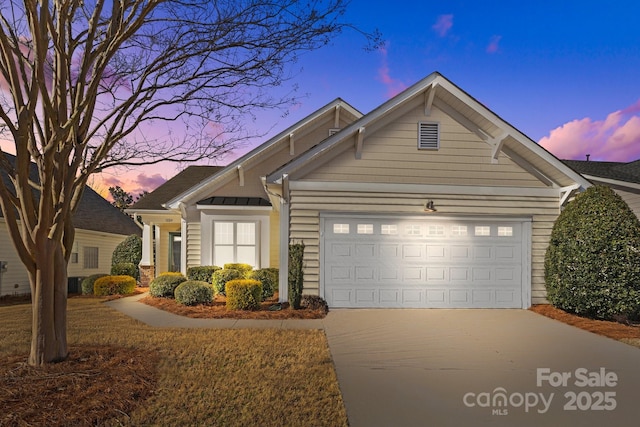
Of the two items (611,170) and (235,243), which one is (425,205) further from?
(611,170)

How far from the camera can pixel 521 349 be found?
19.5 ft

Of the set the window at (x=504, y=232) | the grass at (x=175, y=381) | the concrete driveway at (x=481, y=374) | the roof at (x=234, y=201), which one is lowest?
the concrete driveway at (x=481, y=374)

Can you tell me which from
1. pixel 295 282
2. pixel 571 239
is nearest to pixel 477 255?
pixel 571 239

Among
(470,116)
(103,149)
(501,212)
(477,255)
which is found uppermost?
(470,116)

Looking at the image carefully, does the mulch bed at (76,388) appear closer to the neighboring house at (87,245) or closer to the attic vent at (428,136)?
the attic vent at (428,136)

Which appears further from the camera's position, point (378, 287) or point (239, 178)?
point (239, 178)

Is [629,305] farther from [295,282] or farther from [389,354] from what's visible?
[295,282]

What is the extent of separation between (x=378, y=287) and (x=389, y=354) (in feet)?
11.4

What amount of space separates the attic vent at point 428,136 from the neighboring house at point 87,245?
46.6 feet

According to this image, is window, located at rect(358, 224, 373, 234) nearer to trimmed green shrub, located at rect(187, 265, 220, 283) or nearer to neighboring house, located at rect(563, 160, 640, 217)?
trimmed green shrub, located at rect(187, 265, 220, 283)

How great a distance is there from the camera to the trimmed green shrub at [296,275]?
866cm

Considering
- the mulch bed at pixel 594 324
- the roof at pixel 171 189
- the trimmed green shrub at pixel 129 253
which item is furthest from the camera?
the trimmed green shrub at pixel 129 253

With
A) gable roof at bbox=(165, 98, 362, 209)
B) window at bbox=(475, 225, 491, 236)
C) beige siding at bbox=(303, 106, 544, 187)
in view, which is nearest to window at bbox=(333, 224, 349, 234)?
beige siding at bbox=(303, 106, 544, 187)

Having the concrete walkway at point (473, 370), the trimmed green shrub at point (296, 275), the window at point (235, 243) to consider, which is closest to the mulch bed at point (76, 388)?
the concrete walkway at point (473, 370)
